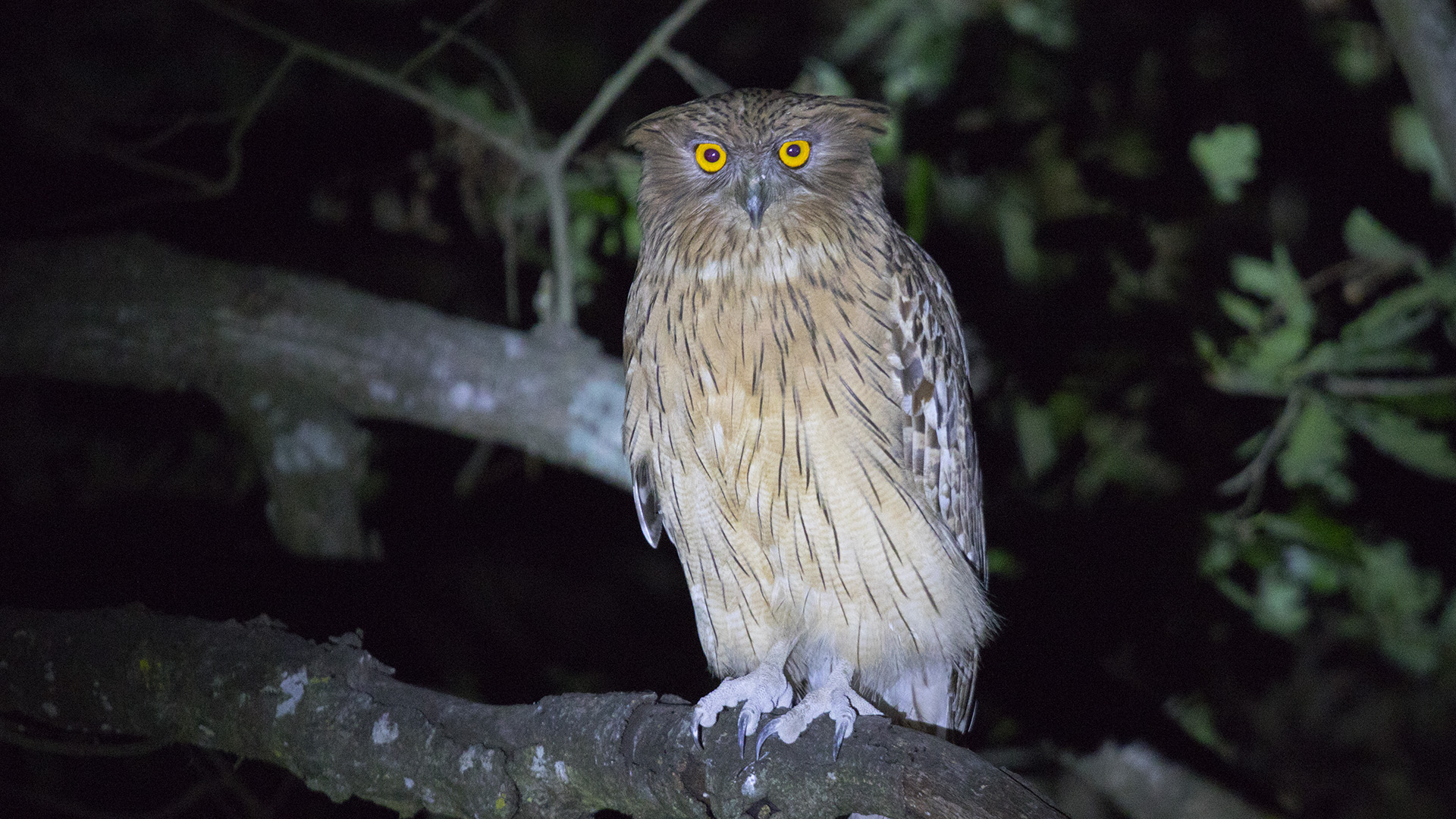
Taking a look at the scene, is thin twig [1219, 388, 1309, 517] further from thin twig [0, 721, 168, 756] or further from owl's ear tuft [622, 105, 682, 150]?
thin twig [0, 721, 168, 756]

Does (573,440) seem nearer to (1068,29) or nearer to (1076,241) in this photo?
(1076,241)

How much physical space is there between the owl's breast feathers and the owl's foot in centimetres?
25

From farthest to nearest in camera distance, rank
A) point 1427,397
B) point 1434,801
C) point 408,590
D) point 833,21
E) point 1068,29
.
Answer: point 1434,801 < point 833,21 < point 408,590 < point 1068,29 < point 1427,397

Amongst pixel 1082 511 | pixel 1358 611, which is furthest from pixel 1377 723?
pixel 1082 511

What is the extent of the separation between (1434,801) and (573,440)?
19.9 ft

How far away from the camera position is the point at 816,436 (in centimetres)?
217

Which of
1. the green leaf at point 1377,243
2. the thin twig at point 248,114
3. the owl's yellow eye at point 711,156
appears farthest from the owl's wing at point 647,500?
the green leaf at point 1377,243

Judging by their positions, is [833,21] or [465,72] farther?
[833,21]

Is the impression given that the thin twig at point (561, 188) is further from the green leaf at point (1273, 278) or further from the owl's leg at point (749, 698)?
the green leaf at point (1273, 278)

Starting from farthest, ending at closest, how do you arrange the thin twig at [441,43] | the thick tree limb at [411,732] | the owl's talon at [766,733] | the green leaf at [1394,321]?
the thin twig at [441,43] < the green leaf at [1394,321] < the owl's talon at [766,733] < the thick tree limb at [411,732]

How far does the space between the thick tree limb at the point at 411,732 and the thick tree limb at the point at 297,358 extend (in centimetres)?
82

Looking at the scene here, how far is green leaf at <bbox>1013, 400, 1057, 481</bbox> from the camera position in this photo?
3.30 meters

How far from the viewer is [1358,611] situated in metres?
3.48

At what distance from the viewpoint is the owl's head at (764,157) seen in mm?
2168
